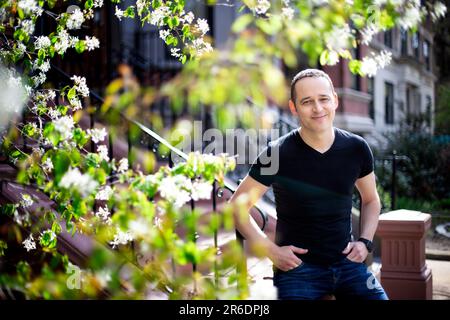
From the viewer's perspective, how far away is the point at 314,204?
112 inches

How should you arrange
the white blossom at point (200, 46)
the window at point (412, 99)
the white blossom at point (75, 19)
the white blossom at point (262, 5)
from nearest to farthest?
the white blossom at point (262, 5)
the white blossom at point (75, 19)
the white blossom at point (200, 46)
the window at point (412, 99)

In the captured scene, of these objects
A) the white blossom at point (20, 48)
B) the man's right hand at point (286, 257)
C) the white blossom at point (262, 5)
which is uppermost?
the white blossom at point (262, 5)

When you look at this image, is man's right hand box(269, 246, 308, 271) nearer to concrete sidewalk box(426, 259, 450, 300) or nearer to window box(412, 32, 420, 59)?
concrete sidewalk box(426, 259, 450, 300)

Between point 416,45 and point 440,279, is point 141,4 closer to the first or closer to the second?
point 440,279

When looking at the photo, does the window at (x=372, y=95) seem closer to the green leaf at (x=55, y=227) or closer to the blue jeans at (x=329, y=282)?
the blue jeans at (x=329, y=282)

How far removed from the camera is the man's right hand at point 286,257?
2750 mm

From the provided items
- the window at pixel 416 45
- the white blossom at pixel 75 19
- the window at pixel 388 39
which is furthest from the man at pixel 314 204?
the window at pixel 416 45

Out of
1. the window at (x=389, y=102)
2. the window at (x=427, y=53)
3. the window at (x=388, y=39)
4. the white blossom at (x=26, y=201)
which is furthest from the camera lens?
the window at (x=427, y=53)

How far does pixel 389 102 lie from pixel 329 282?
18321 mm

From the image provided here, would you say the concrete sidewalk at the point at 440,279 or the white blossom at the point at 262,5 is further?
the concrete sidewalk at the point at 440,279

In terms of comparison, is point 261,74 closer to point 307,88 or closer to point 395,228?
point 307,88

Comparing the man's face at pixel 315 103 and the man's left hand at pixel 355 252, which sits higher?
the man's face at pixel 315 103

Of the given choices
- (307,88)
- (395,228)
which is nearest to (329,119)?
(307,88)
